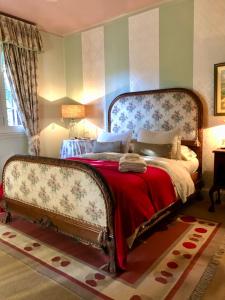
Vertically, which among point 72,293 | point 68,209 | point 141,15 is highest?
point 141,15

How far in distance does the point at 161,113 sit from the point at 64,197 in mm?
2328

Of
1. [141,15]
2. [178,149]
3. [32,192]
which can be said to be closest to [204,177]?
[178,149]

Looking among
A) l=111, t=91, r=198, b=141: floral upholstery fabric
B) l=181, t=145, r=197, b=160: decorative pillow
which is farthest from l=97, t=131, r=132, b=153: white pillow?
l=181, t=145, r=197, b=160: decorative pillow

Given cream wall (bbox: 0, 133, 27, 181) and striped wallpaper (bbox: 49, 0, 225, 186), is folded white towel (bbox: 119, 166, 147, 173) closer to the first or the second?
striped wallpaper (bbox: 49, 0, 225, 186)

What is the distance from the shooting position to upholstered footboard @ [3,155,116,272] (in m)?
1.92

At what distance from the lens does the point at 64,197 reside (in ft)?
7.27

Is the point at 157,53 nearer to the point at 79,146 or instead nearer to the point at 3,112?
the point at 79,146

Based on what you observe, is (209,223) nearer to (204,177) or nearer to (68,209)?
(204,177)

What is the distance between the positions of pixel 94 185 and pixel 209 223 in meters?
1.60

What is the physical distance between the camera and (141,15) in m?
4.07

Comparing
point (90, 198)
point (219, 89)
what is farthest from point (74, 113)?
point (90, 198)

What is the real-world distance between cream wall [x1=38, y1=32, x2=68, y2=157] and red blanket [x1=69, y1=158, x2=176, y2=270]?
2.55 meters

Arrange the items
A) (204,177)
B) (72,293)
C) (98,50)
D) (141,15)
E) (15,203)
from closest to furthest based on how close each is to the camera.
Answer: (72,293)
(15,203)
(204,177)
(141,15)
(98,50)

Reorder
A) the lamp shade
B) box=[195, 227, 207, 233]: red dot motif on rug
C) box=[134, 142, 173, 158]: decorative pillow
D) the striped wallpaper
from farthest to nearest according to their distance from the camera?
the lamp shade
the striped wallpaper
box=[134, 142, 173, 158]: decorative pillow
box=[195, 227, 207, 233]: red dot motif on rug
